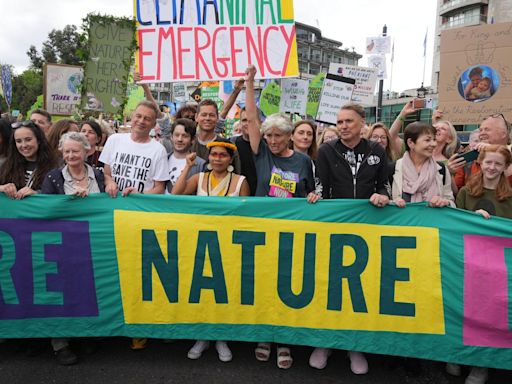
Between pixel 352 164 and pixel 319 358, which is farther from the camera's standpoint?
pixel 352 164

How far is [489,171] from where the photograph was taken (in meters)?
3.13

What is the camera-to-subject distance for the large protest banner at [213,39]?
14.6 feet

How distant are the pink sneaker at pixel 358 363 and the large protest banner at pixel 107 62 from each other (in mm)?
3617

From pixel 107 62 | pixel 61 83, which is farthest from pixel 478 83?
pixel 61 83

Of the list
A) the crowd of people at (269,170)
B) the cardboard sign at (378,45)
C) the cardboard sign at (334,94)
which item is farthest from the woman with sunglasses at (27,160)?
the cardboard sign at (378,45)

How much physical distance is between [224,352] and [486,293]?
1.86m

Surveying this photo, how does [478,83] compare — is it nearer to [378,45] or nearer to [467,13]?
[378,45]

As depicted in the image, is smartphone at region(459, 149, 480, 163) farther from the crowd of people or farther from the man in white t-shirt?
the man in white t-shirt

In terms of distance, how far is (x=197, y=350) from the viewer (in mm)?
3121

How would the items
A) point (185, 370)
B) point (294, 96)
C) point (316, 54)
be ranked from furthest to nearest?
point (316, 54) → point (294, 96) → point (185, 370)

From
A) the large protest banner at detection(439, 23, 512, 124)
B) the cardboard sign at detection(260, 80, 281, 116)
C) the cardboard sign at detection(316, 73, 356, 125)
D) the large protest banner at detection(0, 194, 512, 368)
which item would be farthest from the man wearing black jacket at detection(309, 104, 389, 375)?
the cardboard sign at detection(260, 80, 281, 116)

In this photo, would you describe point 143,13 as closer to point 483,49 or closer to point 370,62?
point 483,49

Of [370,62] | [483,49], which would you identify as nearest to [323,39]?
[370,62]

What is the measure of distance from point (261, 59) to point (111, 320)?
296cm
